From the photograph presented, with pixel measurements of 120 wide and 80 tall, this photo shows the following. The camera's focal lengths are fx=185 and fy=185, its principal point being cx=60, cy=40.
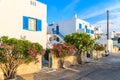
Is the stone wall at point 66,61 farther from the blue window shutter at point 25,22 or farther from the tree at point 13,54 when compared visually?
the tree at point 13,54

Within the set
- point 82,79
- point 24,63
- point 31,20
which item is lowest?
point 82,79

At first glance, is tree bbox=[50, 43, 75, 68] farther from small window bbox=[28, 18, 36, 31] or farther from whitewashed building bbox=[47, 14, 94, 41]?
whitewashed building bbox=[47, 14, 94, 41]

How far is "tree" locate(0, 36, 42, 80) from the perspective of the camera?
11.9 metres

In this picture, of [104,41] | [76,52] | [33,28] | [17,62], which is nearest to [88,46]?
[76,52]

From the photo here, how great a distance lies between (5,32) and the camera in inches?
667

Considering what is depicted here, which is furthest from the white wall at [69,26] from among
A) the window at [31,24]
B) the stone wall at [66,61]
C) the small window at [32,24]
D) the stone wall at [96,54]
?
the small window at [32,24]

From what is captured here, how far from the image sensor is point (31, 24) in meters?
20.2

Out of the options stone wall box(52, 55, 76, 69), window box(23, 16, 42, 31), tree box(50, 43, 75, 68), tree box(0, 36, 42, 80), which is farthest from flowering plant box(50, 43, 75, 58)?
tree box(0, 36, 42, 80)

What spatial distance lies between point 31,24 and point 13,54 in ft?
27.0

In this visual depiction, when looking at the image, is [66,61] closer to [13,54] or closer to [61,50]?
[61,50]

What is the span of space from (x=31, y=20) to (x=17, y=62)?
26.6 feet

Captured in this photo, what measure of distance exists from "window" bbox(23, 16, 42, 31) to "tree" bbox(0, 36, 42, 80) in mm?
5809

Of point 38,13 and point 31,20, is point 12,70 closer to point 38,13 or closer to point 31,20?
point 31,20

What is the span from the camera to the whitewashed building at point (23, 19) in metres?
16.9
